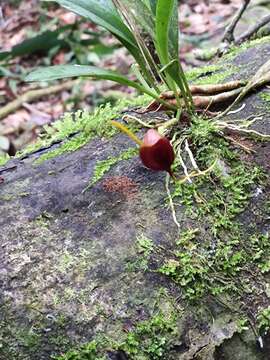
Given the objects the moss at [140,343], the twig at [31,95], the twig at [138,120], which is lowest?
the twig at [31,95]

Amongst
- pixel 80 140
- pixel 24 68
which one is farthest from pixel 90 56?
pixel 80 140

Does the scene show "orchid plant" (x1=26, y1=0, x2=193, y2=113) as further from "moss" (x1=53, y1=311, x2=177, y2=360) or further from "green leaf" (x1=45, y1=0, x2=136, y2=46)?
"moss" (x1=53, y1=311, x2=177, y2=360)

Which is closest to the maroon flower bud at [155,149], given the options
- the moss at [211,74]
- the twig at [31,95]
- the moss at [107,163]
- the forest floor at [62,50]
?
the moss at [107,163]

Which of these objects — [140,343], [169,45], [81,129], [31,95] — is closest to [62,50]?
[31,95]

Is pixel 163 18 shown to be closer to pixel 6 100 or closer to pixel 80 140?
pixel 80 140

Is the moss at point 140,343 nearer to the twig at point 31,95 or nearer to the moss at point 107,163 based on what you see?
the moss at point 107,163

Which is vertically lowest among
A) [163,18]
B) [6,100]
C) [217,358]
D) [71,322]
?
[6,100]

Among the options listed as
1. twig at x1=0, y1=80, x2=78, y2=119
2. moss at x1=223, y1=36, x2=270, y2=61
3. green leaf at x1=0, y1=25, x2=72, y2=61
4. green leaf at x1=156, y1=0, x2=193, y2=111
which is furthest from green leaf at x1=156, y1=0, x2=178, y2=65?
green leaf at x1=0, y1=25, x2=72, y2=61

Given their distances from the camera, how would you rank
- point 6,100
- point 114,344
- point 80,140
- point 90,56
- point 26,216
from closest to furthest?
point 114,344 → point 26,216 → point 80,140 → point 6,100 → point 90,56
